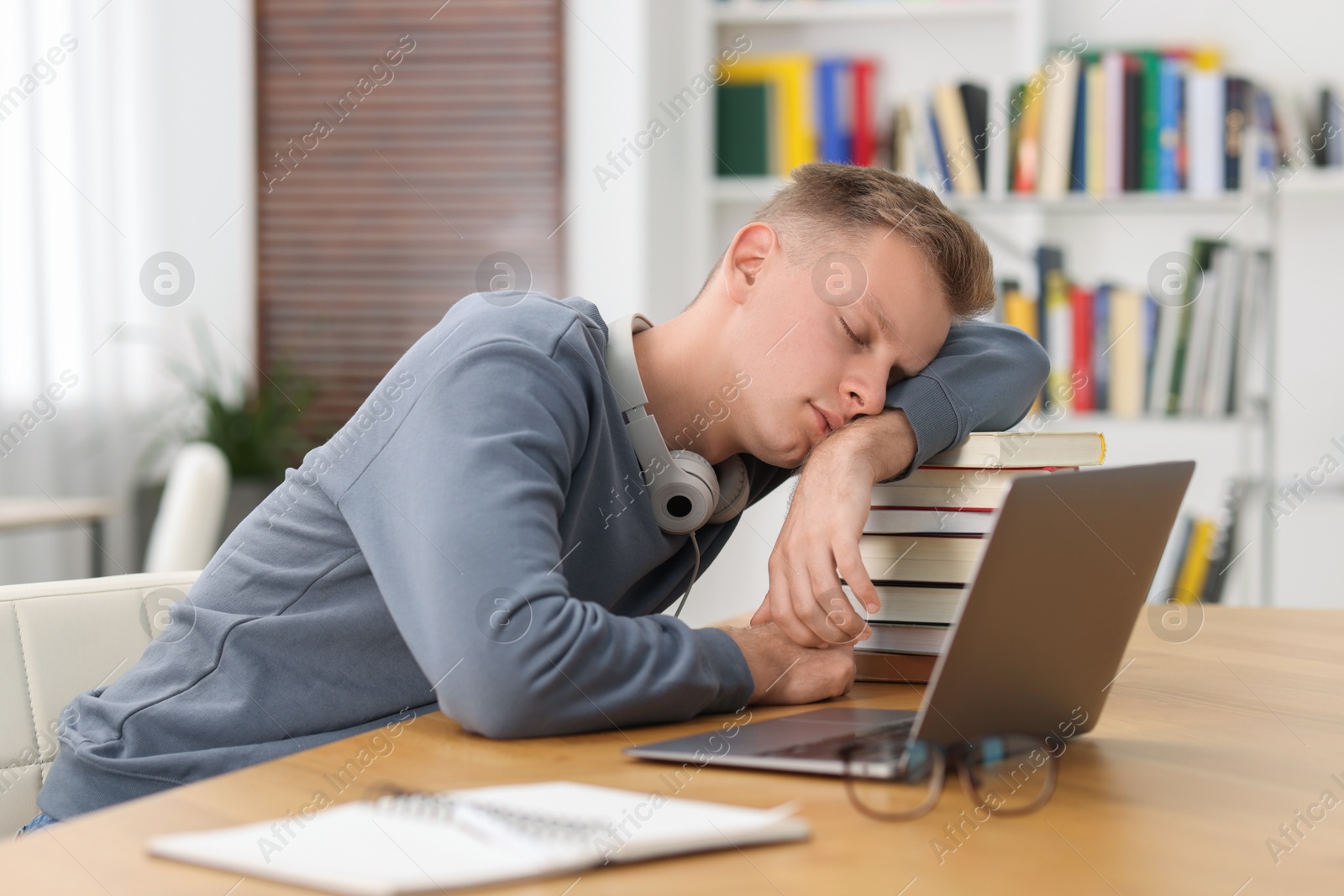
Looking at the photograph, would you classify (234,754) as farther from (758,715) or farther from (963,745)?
(963,745)

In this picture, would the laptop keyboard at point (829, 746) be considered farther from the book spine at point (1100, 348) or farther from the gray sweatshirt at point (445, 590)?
the book spine at point (1100, 348)

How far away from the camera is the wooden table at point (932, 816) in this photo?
56 centimetres

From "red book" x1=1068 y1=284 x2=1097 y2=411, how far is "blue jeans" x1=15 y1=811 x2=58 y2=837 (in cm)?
242

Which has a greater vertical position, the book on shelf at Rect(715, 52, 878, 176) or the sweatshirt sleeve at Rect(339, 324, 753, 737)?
the book on shelf at Rect(715, 52, 878, 176)

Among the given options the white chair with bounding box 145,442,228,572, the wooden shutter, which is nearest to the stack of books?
the white chair with bounding box 145,442,228,572

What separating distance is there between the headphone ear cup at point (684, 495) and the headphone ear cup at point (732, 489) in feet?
0.33

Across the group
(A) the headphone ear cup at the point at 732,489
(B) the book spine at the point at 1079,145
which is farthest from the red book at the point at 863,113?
(A) the headphone ear cup at the point at 732,489

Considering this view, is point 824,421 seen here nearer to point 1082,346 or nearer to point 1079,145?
point 1082,346

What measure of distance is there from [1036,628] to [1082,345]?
7.47 feet

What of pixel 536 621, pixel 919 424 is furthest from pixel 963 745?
pixel 919 424

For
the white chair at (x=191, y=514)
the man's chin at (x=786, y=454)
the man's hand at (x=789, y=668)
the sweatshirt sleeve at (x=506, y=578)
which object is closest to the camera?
the sweatshirt sleeve at (x=506, y=578)

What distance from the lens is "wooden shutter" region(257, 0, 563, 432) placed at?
3479mm

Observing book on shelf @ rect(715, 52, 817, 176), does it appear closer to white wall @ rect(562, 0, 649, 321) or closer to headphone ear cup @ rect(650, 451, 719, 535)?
white wall @ rect(562, 0, 649, 321)

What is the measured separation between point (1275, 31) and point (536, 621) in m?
2.94
